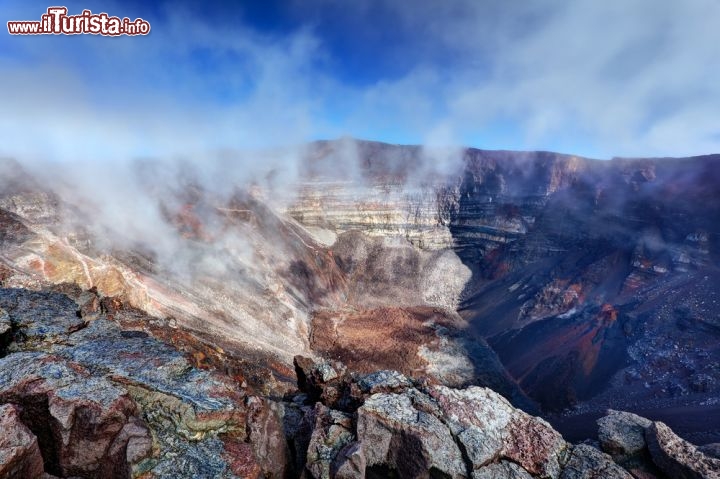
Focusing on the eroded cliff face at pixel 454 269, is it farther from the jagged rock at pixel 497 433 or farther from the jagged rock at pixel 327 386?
the jagged rock at pixel 497 433

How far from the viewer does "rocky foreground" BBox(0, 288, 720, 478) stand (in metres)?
5.81

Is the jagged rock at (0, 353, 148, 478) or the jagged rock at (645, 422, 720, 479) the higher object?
the jagged rock at (0, 353, 148, 478)

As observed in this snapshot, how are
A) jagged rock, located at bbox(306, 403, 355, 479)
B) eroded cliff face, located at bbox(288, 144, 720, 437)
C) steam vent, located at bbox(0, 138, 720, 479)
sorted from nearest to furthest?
steam vent, located at bbox(0, 138, 720, 479) → jagged rock, located at bbox(306, 403, 355, 479) → eroded cliff face, located at bbox(288, 144, 720, 437)

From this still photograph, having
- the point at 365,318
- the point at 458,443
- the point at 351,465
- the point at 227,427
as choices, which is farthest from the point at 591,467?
the point at 365,318

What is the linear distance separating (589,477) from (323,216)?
4850 centimetres

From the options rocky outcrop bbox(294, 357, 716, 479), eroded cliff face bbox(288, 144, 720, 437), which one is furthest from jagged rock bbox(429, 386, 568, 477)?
eroded cliff face bbox(288, 144, 720, 437)

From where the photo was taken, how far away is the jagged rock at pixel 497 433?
8.04 m

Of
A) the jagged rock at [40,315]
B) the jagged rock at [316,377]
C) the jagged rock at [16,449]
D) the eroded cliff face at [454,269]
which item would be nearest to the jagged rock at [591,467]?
the jagged rock at [316,377]

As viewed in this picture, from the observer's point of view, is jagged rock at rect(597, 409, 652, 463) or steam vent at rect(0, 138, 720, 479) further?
jagged rock at rect(597, 409, 652, 463)

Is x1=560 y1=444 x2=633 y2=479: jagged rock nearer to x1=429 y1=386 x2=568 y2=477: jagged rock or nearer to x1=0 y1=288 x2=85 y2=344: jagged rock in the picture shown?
x1=429 y1=386 x2=568 y2=477: jagged rock

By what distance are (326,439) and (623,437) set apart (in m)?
7.05

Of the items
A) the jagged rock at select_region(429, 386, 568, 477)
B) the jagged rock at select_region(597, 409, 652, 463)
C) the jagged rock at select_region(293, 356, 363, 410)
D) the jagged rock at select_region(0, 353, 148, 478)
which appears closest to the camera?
the jagged rock at select_region(0, 353, 148, 478)

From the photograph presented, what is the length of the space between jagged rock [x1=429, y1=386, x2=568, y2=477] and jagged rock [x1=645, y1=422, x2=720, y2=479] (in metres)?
1.87

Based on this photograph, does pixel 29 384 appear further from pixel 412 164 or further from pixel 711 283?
pixel 412 164
